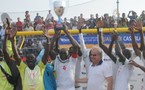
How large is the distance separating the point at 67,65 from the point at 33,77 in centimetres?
77

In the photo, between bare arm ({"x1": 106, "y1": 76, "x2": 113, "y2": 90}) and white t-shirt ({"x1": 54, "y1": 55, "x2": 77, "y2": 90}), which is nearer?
bare arm ({"x1": 106, "y1": 76, "x2": 113, "y2": 90})

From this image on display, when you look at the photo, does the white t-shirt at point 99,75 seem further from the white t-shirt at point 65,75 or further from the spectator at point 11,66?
the spectator at point 11,66

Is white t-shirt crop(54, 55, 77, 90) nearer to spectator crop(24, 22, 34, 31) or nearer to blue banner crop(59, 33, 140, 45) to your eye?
blue banner crop(59, 33, 140, 45)

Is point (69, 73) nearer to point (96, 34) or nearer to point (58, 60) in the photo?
point (58, 60)

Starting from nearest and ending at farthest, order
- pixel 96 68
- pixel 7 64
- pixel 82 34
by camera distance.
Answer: pixel 96 68
pixel 7 64
pixel 82 34

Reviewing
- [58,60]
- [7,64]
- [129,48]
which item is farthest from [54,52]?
[129,48]

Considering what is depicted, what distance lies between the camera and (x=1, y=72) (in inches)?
340

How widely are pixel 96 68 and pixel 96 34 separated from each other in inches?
65.8

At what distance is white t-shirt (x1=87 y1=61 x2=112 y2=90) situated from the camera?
26.3 feet

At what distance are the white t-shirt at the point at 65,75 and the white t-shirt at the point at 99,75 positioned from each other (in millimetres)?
615

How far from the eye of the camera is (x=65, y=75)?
341 inches

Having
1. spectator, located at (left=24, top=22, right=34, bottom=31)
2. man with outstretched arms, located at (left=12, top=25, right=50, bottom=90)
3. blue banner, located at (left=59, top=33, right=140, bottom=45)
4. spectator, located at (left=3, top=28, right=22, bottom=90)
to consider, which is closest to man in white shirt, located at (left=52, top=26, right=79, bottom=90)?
man with outstretched arms, located at (left=12, top=25, right=50, bottom=90)

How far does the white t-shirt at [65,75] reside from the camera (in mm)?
8656

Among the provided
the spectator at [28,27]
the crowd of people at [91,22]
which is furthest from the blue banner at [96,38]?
the spectator at [28,27]
